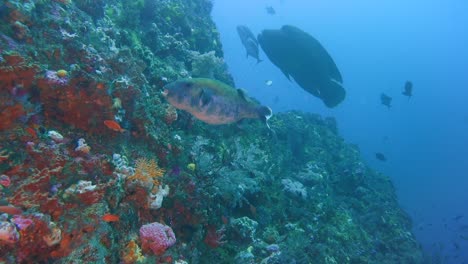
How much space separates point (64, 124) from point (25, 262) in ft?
5.98

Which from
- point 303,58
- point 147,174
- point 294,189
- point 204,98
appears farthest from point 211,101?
point 303,58

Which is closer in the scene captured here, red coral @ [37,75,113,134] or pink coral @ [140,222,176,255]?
pink coral @ [140,222,176,255]

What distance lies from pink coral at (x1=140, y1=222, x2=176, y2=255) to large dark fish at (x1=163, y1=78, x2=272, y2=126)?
4.73ft

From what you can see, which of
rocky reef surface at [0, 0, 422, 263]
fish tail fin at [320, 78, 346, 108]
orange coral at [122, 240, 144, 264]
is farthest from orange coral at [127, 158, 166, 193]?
fish tail fin at [320, 78, 346, 108]

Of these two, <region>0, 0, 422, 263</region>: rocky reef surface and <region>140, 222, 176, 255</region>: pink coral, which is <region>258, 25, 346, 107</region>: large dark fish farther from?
<region>140, 222, 176, 255</region>: pink coral

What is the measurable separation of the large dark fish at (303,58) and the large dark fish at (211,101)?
6.51m

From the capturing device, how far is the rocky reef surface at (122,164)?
3.10 m

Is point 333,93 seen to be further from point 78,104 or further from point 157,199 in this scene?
point 78,104

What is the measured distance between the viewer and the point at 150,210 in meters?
4.09

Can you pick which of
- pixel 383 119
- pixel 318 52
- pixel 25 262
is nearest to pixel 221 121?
pixel 25 262

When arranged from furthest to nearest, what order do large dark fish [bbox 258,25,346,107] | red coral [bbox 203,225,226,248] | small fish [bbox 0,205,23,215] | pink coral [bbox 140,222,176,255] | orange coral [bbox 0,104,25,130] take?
large dark fish [bbox 258,25,346,107], red coral [bbox 203,225,226,248], pink coral [bbox 140,222,176,255], orange coral [bbox 0,104,25,130], small fish [bbox 0,205,23,215]

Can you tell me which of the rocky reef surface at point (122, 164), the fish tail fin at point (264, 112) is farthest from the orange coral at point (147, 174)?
the fish tail fin at point (264, 112)

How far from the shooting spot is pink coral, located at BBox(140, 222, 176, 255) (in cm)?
366

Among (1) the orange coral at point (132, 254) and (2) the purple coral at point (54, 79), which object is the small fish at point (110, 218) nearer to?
(1) the orange coral at point (132, 254)
